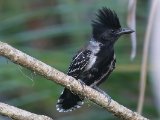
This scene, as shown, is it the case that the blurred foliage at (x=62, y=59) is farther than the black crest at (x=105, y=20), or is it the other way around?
the blurred foliage at (x=62, y=59)

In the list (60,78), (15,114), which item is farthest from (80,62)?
(15,114)

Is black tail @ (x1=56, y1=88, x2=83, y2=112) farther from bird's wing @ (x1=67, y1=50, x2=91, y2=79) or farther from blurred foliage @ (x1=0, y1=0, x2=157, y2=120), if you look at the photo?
blurred foliage @ (x1=0, y1=0, x2=157, y2=120)

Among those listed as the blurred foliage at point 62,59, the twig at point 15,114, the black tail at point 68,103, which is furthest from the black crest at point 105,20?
the twig at point 15,114

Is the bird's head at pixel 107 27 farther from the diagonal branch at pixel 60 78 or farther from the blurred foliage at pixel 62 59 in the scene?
the diagonal branch at pixel 60 78

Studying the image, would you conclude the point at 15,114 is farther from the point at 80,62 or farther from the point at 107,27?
the point at 107,27

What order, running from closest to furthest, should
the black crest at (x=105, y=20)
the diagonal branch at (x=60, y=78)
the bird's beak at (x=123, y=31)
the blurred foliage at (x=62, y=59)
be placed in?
the diagonal branch at (x=60, y=78), the black crest at (x=105, y=20), the bird's beak at (x=123, y=31), the blurred foliage at (x=62, y=59)

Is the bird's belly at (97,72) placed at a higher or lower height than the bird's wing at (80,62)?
lower

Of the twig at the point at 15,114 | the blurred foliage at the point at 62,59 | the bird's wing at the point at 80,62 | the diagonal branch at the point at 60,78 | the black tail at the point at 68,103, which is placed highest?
the blurred foliage at the point at 62,59

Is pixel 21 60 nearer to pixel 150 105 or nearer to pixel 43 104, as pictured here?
pixel 150 105
